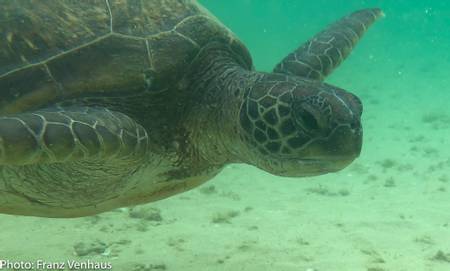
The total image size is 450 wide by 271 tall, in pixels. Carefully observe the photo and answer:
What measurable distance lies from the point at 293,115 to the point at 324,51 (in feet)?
6.05

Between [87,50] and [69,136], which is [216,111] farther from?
[69,136]

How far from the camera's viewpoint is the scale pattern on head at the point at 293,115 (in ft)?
9.71

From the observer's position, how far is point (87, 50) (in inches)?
129

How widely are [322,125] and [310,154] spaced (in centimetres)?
21

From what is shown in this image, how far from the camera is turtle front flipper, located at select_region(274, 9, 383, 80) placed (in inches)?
177

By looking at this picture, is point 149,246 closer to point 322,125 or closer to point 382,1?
point 322,125

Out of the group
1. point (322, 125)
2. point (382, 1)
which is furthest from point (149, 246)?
point (382, 1)

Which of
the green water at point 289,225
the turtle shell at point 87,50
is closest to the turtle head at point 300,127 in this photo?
the turtle shell at point 87,50

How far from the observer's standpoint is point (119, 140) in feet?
9.39

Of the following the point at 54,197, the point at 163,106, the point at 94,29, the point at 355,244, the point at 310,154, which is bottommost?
the point at 355,244

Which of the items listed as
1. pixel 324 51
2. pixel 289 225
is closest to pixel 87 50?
pixel 324 51

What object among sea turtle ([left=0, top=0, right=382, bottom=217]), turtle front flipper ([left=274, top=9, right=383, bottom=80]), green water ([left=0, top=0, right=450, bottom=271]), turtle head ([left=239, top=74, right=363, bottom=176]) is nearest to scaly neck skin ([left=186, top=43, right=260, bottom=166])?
sea turtle ([left=0, top=0, right=382, bottom=217])

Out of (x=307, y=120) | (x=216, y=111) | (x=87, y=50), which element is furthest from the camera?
(x=216, y=111)

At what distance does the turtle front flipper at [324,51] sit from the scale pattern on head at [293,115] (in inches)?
45.3
